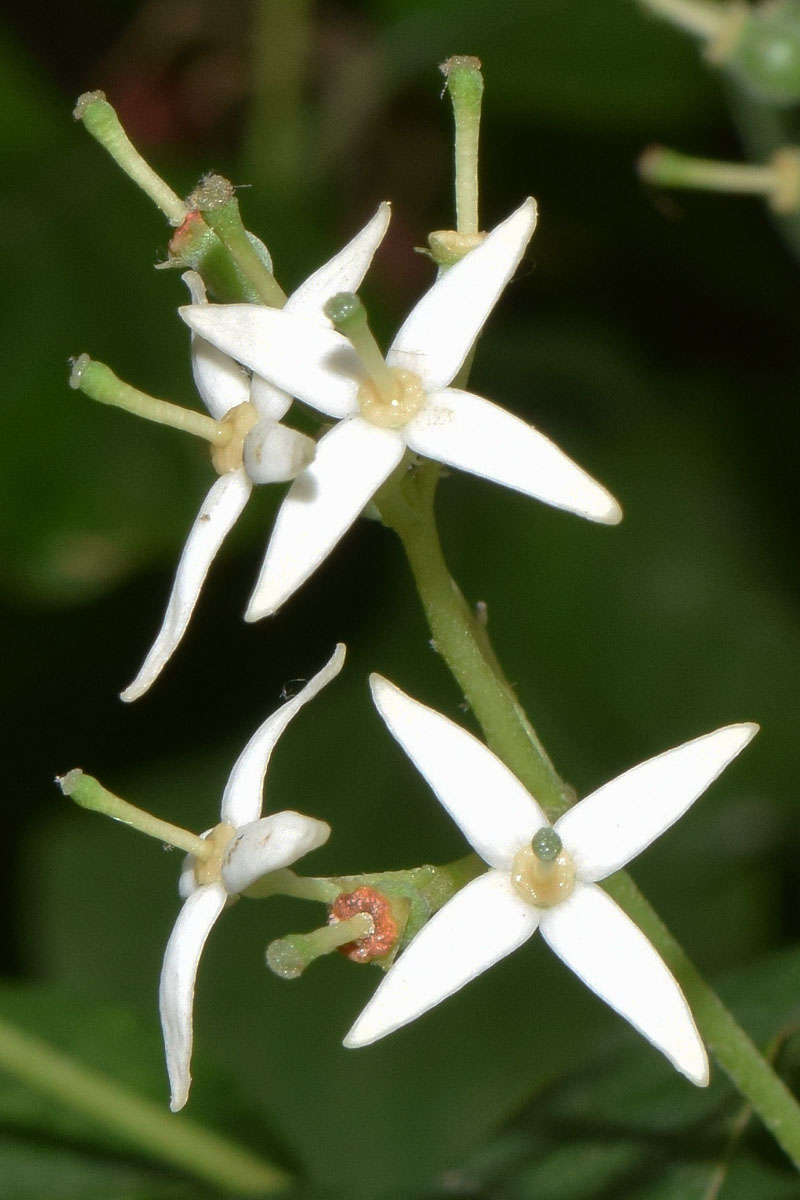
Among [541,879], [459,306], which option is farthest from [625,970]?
[459,306]

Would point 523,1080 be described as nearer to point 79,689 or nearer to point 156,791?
point 156,791

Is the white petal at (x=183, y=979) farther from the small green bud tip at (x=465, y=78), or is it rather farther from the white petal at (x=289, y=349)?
the small green bud tip at (x=465, y=78)

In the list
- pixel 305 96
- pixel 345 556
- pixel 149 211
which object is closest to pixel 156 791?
pixel 345 556

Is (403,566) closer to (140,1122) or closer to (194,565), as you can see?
(140,1122)

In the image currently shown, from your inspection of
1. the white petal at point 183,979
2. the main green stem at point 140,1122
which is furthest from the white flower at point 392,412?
the main green stem at point 140,1122

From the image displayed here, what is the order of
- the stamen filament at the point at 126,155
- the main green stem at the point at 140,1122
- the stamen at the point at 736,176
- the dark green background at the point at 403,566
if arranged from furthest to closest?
the dark green background at the point at 403,566
the main green stem at the point at 140,1122
the stamen at the point at 736,176
the stamen filament at the point at 126,155

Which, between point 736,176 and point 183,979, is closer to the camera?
point 183,979

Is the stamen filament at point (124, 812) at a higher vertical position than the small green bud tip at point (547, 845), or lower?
higher
